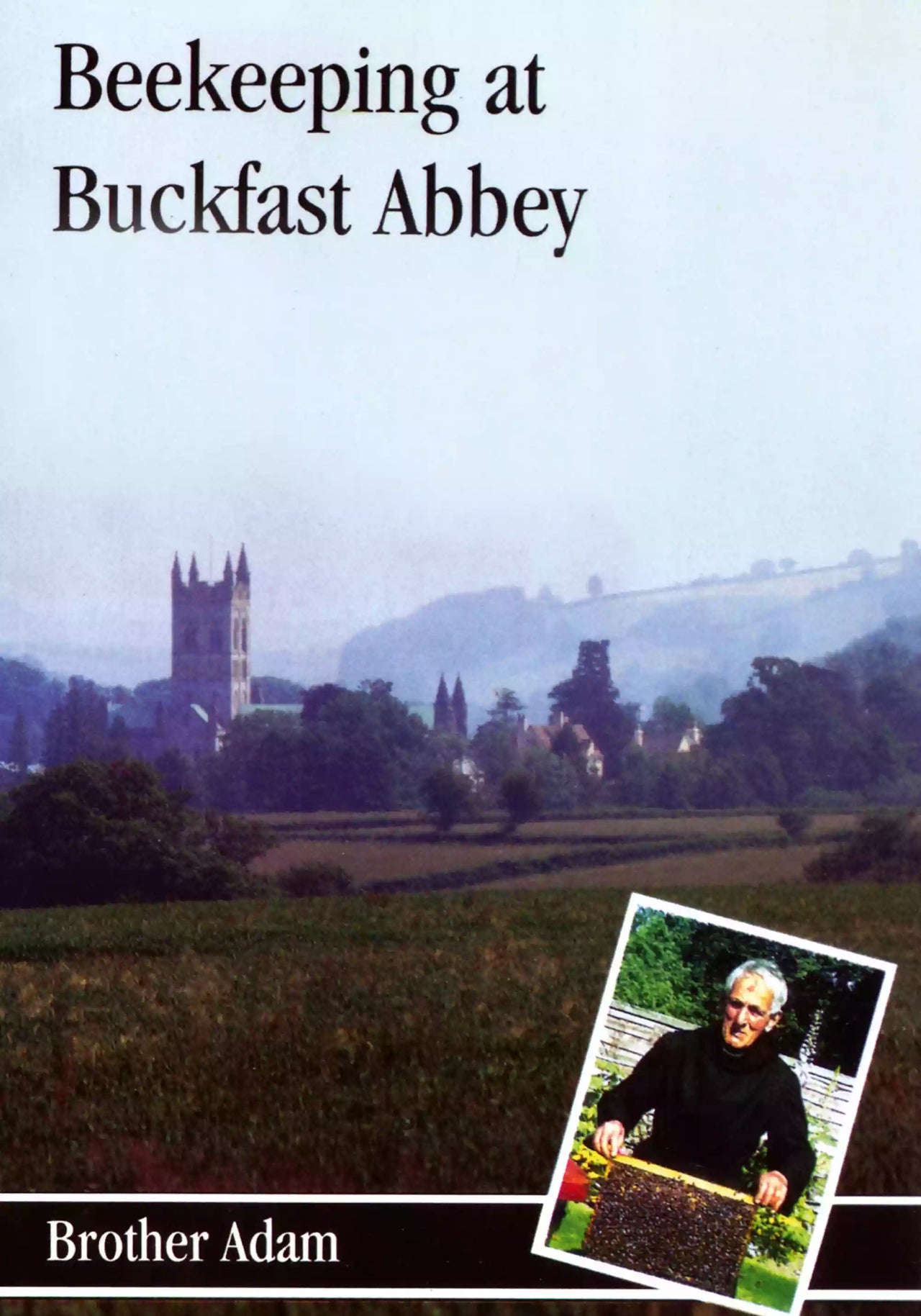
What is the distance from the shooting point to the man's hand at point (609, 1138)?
17.0 feet

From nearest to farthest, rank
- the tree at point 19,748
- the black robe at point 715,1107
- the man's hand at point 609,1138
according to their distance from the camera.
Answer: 1. the black robe at point 715,1107
2. the man's hand at point 609,1138
3. the tree at point 19,748

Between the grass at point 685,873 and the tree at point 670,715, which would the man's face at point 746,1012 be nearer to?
the grass at point 685,873

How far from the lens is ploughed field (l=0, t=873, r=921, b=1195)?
5.98 meters

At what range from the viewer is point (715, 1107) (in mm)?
5055

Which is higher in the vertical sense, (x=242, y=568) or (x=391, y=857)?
(x=242, y=568)

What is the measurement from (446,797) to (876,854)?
228cm

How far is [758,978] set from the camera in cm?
525

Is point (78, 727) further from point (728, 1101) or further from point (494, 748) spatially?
point (728, 1101)

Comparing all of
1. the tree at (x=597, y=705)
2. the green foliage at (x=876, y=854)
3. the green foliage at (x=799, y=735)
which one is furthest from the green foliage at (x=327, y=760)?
the green foliage at (x=876, y=854)

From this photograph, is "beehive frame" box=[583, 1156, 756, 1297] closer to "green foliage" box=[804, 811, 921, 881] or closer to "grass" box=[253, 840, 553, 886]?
"grass" box=[253, 840, 553, 886]

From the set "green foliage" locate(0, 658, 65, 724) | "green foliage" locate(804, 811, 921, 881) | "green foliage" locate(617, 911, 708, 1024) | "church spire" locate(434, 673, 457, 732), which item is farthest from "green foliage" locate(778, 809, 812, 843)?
"green foliage" locate(0, 658, 65, 724)

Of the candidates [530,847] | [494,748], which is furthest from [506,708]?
[530,847]

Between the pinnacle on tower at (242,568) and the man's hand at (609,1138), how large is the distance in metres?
3.14

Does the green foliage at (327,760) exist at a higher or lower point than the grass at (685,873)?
higher
